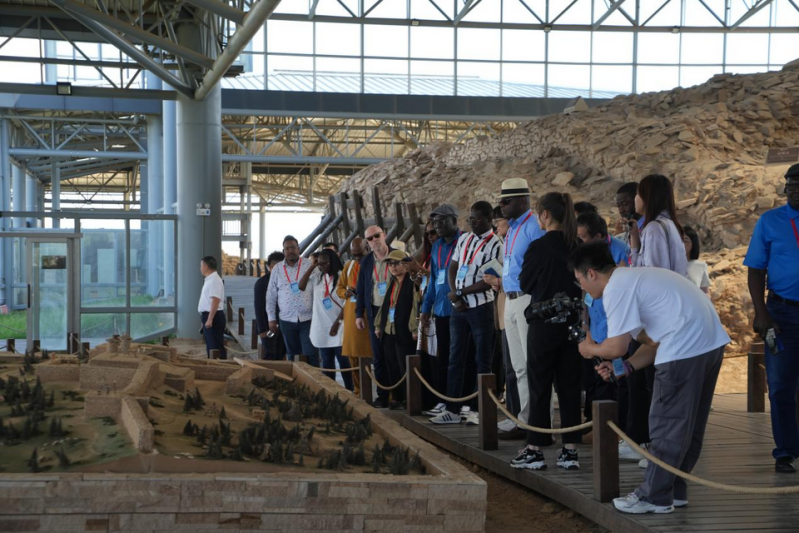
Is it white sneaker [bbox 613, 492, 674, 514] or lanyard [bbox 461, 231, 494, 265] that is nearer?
white sneaker [bbox 613, 492, 674, 514]

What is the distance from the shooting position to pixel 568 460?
5.83 metres

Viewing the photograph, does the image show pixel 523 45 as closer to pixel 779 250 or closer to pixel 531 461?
pixel 779 250

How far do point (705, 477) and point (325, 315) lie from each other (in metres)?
5.18

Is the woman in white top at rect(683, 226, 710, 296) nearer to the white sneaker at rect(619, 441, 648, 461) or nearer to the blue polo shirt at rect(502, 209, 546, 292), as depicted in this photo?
the blue polo shirt at rect(502, 209, 546, 292)

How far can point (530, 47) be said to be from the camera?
3139 centimetres

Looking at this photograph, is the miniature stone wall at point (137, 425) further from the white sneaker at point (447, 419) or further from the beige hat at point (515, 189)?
the white sneaker at point (447, 419)

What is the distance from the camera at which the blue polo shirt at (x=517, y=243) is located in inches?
244

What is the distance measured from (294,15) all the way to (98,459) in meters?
23.7

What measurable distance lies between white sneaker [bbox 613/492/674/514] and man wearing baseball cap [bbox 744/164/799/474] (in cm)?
130

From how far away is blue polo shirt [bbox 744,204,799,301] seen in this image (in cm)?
543

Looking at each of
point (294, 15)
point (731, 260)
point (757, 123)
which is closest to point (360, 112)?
point (294, 15)

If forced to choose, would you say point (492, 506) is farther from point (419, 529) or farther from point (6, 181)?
point (6, 181)

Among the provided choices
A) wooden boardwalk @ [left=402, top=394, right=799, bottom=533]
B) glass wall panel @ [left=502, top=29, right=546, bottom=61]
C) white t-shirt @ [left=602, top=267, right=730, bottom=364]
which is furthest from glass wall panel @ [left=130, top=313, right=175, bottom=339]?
glass wall panel @ [left=502, top=29, right=546, bottom=61]

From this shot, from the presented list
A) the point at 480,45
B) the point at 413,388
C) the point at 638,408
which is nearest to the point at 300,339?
the point at 413,388
